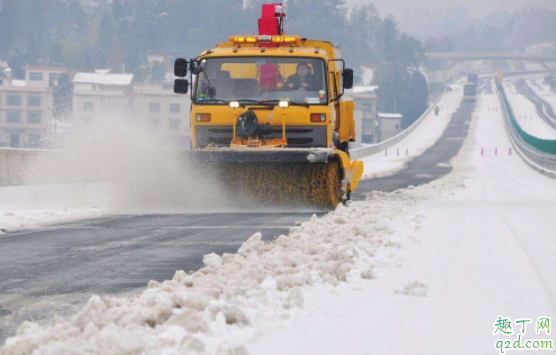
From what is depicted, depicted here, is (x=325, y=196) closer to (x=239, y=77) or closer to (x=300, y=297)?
(x=239, y=77)

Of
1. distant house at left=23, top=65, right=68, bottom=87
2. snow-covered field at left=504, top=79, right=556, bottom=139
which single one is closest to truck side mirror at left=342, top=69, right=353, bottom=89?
snow-covered field at left=504, top=79, right=556, bottom=139

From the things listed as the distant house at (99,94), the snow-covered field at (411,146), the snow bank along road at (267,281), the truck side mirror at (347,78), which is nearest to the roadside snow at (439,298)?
the snow bank along road at (267,281)

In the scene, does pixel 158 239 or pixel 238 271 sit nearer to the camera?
pixel 238 271

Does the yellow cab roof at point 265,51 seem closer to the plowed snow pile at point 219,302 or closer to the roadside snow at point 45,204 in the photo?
the roadside snow at point 45,204

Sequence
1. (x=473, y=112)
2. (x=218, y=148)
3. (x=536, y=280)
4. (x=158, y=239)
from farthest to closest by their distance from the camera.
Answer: (x=473, y=112), (x=218, y=148), (x=158, y=239), (x=536, y=280)

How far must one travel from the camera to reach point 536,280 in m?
8.49

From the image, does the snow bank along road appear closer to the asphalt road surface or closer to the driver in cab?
the asphalt road surface

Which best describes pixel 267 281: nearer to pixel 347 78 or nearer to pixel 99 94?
pixel 347 78

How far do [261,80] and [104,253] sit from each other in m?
6.99

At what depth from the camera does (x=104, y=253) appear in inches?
398

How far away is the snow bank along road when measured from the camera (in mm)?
5465

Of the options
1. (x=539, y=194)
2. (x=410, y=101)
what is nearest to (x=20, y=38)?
(x=410, y=101)

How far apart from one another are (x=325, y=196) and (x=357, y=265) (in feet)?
23.4

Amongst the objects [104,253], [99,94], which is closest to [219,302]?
[104,253]
